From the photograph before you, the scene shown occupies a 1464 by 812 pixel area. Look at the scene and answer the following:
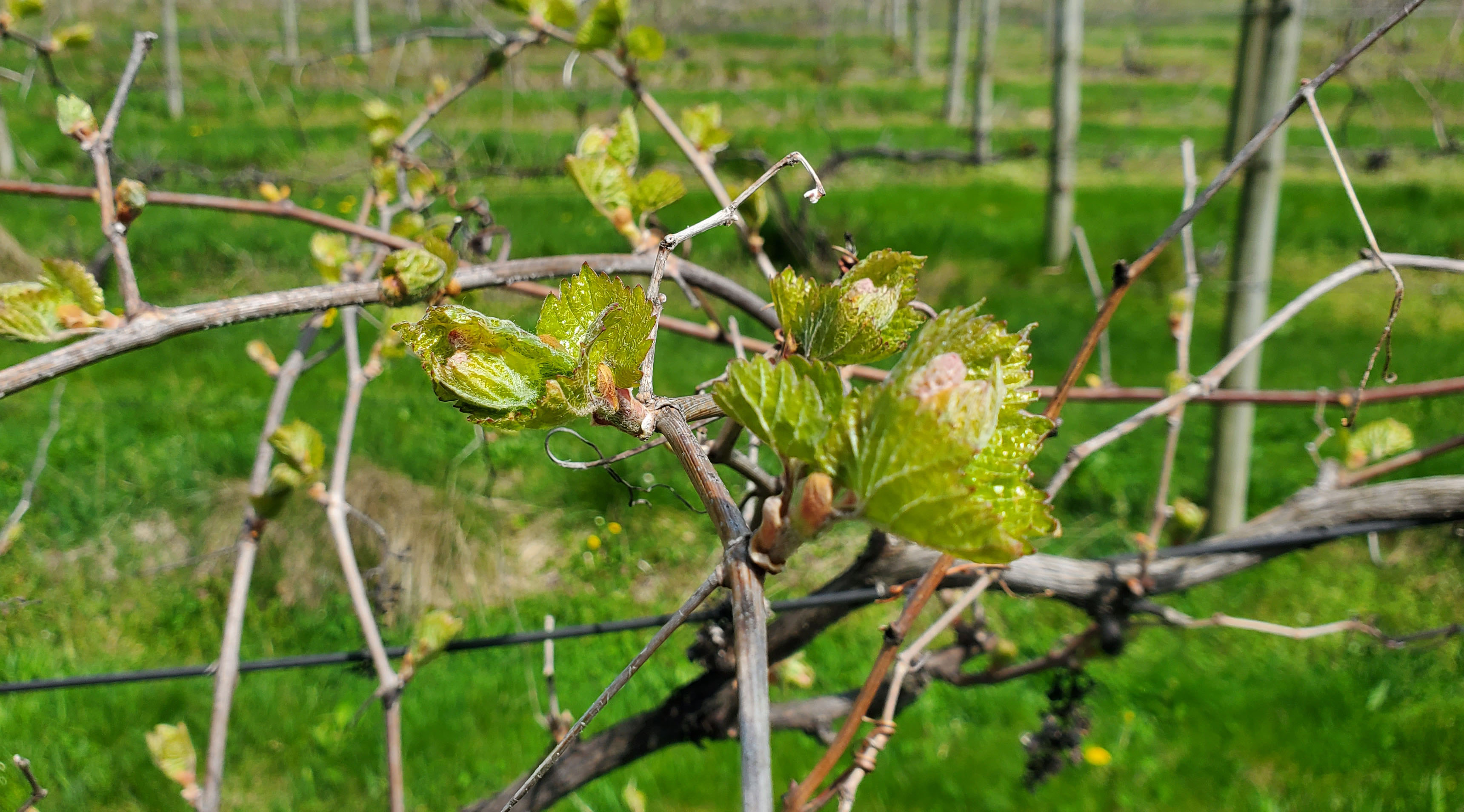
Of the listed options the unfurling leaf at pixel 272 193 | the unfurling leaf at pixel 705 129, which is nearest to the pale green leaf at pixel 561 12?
the unfurling leaf at pixel 705 129

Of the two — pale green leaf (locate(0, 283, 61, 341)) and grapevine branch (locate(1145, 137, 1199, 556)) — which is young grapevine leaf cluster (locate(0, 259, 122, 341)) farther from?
grapevine branch (locate(1145, 137, 1199, 556))

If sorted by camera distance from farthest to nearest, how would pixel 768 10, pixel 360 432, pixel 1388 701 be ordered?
pixel 768 10 → pixel 360 432 → pixel 1388 701

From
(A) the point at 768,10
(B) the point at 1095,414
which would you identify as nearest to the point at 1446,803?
(B) the point at 1095,414

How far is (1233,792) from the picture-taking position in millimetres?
1996

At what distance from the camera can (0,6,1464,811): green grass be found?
2.00 metres

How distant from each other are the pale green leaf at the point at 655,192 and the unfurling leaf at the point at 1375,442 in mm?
903

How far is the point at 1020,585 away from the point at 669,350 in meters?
3.38

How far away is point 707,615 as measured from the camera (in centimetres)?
81

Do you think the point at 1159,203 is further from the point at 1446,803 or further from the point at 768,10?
the point at 768,10

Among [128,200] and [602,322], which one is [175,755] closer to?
[128,200]

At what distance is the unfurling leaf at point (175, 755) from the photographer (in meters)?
0.77

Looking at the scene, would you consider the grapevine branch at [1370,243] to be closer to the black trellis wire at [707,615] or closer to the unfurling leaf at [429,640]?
the black trellis wire at [707,615]

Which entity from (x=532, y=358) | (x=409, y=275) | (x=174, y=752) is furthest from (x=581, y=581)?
(x=532, y=358)

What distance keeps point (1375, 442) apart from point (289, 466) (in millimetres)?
1197
